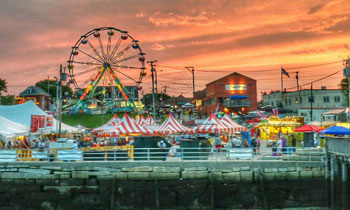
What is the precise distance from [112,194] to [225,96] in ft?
173

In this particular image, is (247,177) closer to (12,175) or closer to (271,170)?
(271,170)

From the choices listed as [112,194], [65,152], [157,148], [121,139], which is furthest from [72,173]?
[121,139]

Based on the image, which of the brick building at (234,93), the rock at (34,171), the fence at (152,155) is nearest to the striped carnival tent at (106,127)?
the fence at (152,155)

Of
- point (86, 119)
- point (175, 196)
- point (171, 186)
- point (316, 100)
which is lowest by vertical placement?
point (175, 196)

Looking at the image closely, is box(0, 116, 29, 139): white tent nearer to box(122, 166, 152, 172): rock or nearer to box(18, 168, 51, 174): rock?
box(18, 168, 51, 174): rock

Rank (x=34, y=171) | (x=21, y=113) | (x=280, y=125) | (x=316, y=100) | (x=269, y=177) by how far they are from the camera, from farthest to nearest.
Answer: (x=316, y=100)
(x=21, y=113)
(x=280, y=125)
(x=34, y=171)
(x=269, y=177)

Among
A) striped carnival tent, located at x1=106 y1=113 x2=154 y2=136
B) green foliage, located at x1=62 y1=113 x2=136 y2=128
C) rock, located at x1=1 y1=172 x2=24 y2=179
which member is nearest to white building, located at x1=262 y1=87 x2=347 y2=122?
striped carnival tent, located at x1=106 y1=113 x2=154 y2=136

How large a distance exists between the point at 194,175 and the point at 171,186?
1.24 meters

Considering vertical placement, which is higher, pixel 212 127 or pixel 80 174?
pixel 212 127

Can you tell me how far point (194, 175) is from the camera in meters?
16.4

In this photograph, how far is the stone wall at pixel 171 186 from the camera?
1606 cm

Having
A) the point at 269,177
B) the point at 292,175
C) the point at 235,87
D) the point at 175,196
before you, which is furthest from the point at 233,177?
the point at 235,87

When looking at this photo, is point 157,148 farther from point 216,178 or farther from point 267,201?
point 267,201

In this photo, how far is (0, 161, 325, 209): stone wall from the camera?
16062mm
